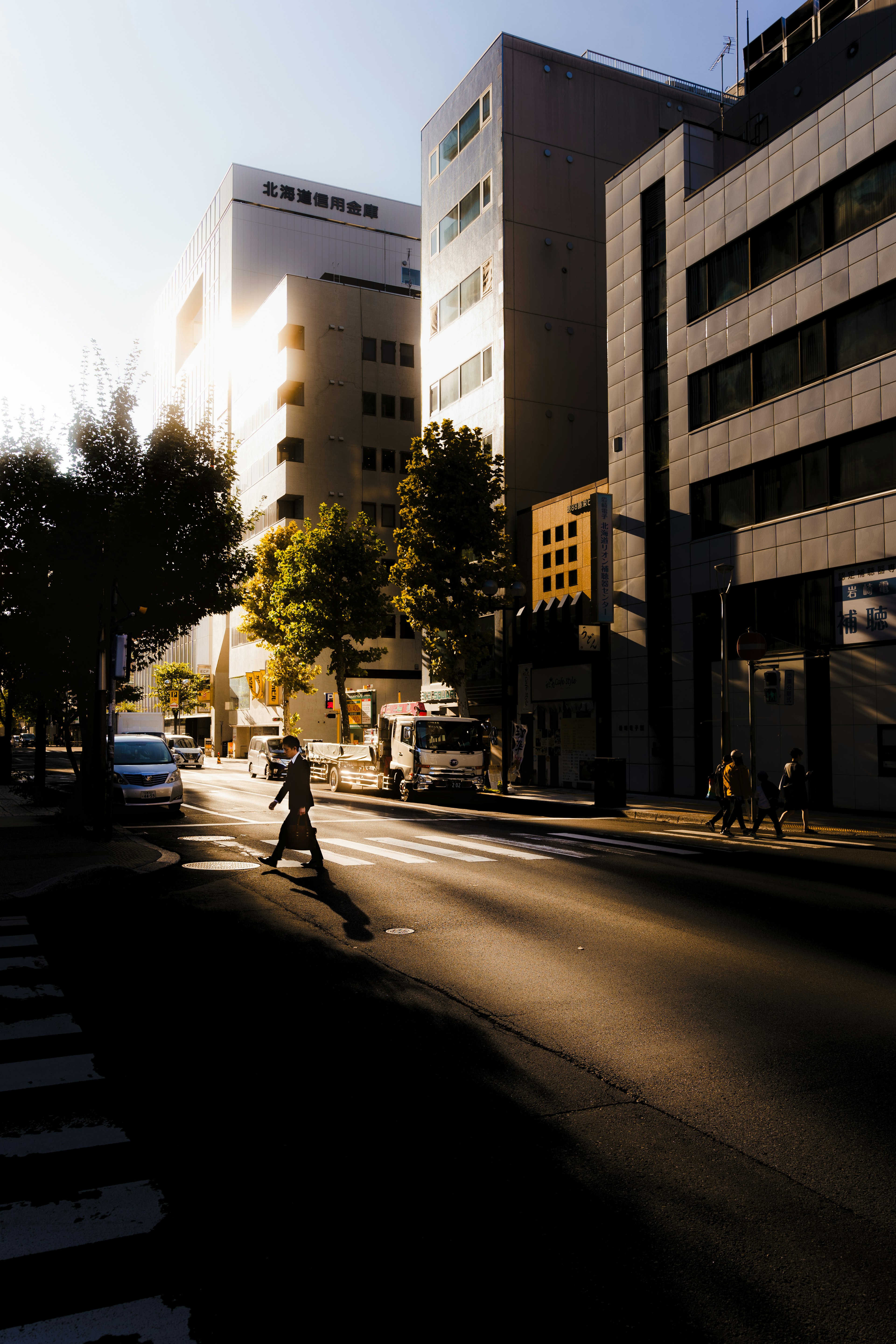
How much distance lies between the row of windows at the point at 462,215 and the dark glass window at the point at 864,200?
20184mm

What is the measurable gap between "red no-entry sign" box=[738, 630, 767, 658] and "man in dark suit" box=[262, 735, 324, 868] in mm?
12637

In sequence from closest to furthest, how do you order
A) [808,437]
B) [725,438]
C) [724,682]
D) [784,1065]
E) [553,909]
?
[784,1065] < [553,909] < [724,682] < [808,437] < [725,438]

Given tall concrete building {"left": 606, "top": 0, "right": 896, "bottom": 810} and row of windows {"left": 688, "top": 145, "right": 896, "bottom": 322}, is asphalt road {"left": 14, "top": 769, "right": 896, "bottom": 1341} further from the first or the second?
row of windows {"left": 688, "top": 145, "right": 896, "bottom": 322}

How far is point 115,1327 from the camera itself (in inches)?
125

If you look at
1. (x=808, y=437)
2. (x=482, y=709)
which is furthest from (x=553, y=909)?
(x=482, y=709)

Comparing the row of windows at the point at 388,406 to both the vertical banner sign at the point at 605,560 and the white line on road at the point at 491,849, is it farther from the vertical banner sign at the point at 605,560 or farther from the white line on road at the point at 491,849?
the white line on road at the point at 491,849

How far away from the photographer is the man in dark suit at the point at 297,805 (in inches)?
534

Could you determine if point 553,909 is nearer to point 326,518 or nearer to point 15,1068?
point 15,1068

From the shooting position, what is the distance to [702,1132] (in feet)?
15.4

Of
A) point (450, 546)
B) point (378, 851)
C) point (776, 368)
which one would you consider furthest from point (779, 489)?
point (378, 851)

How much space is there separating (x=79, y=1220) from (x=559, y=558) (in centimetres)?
3328

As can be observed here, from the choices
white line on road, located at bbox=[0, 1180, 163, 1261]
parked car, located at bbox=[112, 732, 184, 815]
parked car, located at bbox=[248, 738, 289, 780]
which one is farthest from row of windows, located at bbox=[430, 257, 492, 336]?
white line on road, located at bbox=[0, 1180, 163, 1261]

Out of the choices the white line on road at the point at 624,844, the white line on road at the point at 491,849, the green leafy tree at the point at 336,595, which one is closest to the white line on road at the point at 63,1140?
the white line on road at the point at 491,849

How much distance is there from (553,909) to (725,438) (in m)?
20.6
